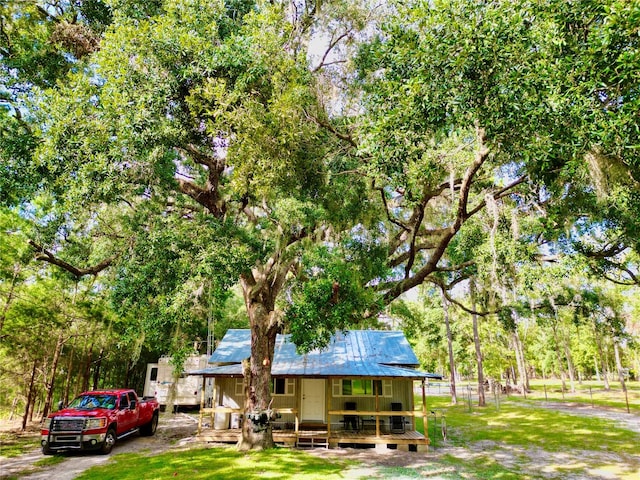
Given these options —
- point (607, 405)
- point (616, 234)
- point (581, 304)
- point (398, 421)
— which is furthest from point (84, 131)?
point (607, 405)

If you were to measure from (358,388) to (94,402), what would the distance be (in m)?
9.69

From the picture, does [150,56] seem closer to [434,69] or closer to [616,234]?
[434,69]

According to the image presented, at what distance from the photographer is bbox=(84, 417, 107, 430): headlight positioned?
1198cm

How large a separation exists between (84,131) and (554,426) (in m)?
21.4

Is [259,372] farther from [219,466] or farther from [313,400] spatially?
[313,400]

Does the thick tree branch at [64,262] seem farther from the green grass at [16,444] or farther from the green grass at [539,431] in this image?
the green grass at [539,431]

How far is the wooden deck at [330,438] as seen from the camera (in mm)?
13308

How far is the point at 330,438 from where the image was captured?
13664mm

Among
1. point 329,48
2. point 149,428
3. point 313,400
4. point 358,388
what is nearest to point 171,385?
point 149,428

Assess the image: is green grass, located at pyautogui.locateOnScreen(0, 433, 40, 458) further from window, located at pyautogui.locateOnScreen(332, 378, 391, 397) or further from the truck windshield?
window, located at pyautogui.locateOnScreen(332, 378, 391, 397)

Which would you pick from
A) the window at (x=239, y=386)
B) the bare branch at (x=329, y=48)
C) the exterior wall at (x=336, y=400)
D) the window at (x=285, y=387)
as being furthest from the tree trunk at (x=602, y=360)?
the bare branch at (x=329, y=48)

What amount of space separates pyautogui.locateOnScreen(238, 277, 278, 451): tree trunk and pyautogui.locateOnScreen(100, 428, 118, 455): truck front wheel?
→ 160 inches

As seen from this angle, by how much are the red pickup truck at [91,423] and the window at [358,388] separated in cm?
779

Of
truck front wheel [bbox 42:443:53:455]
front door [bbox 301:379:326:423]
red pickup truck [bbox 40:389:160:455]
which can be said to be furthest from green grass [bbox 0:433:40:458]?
front door [bbox 301:379:326:423]
